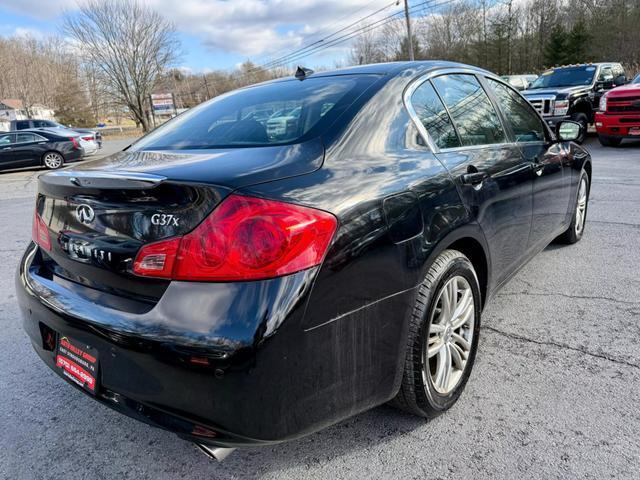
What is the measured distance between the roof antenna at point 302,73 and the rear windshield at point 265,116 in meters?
0.06

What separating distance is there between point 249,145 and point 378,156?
1.78 ft

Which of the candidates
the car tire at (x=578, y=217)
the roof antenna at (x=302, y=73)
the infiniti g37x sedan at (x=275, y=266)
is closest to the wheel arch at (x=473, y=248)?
the infiniti g37x sedan at (x=275, y=266)

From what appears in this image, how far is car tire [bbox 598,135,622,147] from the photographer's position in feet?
36.5

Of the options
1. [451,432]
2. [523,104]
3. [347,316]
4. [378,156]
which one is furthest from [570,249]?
[347,316]

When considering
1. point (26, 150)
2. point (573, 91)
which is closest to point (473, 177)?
point (573, 91)

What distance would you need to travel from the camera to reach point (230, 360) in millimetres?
1383

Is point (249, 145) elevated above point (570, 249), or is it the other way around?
point (249, 145)

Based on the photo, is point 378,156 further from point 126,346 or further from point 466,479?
point 466,479

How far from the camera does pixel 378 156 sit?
1.89 meters

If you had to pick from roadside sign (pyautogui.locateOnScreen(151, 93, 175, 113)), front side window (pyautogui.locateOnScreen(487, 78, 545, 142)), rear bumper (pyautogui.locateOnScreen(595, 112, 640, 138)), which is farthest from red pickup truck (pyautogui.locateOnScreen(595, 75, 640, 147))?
roadside sign (pyautogui.locateOnScreen(151, 93, 175, 113))

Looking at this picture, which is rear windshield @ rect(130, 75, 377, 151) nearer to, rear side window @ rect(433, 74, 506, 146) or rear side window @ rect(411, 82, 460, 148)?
rear side window @ rect(411, 82, 460, 148)

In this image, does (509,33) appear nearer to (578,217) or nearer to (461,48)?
(461,48)

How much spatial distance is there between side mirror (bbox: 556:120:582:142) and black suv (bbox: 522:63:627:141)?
845 centimetres

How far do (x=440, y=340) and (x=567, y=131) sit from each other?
2.43m
